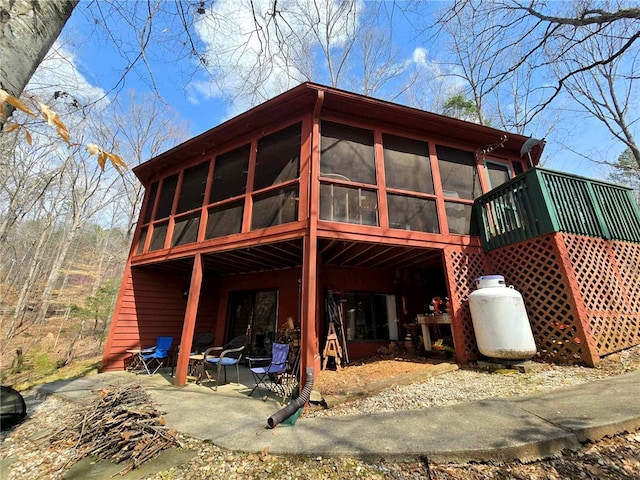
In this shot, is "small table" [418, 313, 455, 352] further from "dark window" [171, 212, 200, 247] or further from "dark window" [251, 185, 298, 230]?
"dark window" [171, 212, 200, 247]

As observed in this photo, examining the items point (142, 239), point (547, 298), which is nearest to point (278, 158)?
point (142, 239)

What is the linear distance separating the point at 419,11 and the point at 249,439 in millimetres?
5397

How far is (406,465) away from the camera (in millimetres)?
2166

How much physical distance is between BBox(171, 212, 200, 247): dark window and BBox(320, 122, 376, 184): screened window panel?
3.48 meters

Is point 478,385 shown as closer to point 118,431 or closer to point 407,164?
point 407,164

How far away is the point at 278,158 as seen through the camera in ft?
19.2

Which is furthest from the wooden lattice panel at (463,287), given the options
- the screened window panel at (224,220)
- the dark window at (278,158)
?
the screened window panel at (224,220)

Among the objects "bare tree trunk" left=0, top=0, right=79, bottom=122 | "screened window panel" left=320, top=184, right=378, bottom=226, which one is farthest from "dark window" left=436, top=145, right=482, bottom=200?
"bare tree trunk" left=0, top=0, right=79, bottom=122

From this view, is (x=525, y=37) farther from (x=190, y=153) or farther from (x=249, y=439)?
(x=190, y=153)

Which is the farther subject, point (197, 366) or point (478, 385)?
point (197, 366)

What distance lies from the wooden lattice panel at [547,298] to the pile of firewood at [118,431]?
19.1 ft

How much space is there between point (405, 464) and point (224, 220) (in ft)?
17.6

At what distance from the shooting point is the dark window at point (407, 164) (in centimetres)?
588

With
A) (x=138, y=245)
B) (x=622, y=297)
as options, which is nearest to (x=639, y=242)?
(x=622, y=297)
